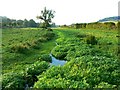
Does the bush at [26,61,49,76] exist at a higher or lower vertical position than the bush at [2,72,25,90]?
higher

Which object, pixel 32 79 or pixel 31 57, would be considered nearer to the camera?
pixel 32 79

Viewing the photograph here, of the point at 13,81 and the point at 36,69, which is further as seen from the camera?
the point at 36,69

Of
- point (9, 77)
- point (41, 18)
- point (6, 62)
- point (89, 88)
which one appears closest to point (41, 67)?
point (9, 77)

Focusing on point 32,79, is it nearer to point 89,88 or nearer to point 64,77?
point 64,77

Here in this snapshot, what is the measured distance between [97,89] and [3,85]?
5.90m

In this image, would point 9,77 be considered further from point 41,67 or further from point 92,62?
point 92,62

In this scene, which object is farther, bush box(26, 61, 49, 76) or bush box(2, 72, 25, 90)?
bush box(26, 61, 49, 76)

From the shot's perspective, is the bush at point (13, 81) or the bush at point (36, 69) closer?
the bush at point (13, 81)

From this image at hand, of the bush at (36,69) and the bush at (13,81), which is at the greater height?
the bush at (36,69)

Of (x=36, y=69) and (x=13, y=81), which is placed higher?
(x=36, y=69)

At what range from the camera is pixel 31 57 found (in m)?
26.5

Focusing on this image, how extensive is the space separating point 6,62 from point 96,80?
1088cm

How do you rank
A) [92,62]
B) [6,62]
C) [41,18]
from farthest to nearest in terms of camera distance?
[41,18] → [6,62] → [92,62]

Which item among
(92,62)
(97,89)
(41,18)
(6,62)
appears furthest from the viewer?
(41,18)
